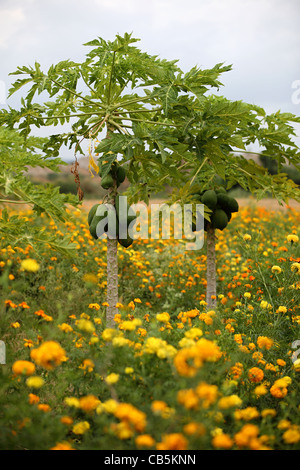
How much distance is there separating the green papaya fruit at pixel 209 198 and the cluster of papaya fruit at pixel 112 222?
2.43 ft

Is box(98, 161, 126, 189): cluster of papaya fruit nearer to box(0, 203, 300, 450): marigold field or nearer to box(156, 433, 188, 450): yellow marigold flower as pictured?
box(0, 203, 300, 450): marigold field

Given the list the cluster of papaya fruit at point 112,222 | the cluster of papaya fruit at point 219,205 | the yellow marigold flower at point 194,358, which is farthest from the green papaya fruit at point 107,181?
the yellow marigold flower at point 194,358

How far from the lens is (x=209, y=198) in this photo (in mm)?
3102

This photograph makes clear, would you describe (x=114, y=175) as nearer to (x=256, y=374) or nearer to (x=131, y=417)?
(x=256, y=374)

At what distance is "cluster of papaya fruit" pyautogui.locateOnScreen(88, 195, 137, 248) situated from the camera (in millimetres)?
2564

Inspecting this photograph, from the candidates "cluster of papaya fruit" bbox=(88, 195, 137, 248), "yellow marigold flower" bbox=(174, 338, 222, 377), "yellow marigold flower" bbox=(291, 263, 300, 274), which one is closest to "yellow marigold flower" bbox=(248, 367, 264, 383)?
"yellow marigold flower" bbox=(174, 338, 222, 377)

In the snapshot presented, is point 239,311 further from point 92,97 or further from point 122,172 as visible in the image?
point 92,97

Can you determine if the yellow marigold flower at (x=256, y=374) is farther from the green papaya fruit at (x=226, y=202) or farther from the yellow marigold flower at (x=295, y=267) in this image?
the green papaya fruit at (x=226, y=202)

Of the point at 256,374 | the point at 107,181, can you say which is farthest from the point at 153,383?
the point at 107,181

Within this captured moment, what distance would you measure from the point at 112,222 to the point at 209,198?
0.92 m

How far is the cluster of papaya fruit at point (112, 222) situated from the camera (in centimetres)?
256

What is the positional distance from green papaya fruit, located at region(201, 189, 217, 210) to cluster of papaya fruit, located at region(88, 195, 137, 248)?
740mm

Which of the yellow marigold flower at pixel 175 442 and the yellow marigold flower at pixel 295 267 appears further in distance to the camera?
the yellow marigold flower at pixel 295 267
